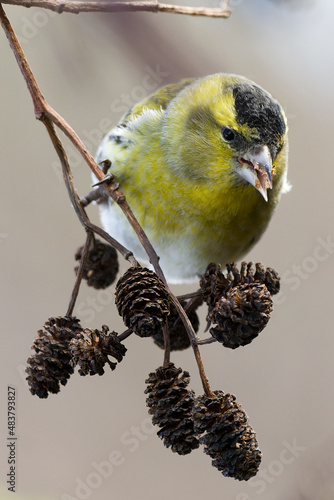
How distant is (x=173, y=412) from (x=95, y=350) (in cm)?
13

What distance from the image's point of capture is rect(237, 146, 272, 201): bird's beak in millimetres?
844

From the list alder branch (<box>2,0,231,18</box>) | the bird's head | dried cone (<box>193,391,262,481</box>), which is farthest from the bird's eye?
dried cone (<box>193,391,262,481</box>)

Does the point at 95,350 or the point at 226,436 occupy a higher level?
the point at 95,350

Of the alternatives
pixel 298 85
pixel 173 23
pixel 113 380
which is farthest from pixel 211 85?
pixel 113 380

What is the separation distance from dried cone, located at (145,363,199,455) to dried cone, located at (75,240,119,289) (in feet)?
1.24

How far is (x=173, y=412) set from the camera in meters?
0.72

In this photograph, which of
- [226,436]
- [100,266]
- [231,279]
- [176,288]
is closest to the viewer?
[226,436]

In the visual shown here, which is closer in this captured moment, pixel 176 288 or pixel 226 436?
pixel 226 436

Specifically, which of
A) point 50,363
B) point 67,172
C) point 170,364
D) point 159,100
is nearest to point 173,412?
point 170,364

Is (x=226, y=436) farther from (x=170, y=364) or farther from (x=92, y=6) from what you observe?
(x=92, y=6)

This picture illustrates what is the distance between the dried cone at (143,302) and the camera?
2.28 ft

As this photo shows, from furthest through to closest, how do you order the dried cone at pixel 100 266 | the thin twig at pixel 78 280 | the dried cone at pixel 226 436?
the dried cone at pixel 100 266
the thin twig at pixel 78 280
the dried cone at pixel 226 436

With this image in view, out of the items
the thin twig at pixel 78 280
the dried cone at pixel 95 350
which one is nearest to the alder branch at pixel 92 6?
the thin twig at pixel 78 280

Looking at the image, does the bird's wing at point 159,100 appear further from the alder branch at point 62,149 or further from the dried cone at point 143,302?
the dried cone at point 143,302
